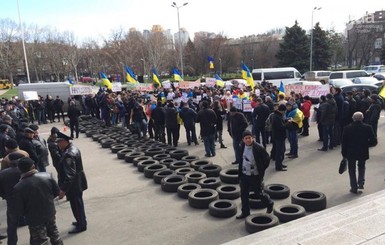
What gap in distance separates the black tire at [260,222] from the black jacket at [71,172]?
314 cm

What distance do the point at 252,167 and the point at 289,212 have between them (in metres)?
1.34

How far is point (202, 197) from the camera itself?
7.63 m

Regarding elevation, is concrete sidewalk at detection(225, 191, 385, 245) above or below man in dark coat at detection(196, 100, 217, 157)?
below

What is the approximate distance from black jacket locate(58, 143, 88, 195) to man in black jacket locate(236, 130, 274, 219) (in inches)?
119

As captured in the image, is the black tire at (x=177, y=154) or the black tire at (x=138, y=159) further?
the black tire at (x=177, y=154)

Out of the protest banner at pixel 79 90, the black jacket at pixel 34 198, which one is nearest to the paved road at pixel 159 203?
the black jacket at pixel 34 198

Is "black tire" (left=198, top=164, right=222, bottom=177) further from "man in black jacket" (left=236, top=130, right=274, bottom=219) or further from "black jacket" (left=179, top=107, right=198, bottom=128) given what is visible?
"black jacket" (left=179, top=107, right=198, bottom=128)

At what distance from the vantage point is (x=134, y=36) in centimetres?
6944

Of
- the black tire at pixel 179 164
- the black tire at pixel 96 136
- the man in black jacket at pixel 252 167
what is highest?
the man in black jacket at pixel 252 167

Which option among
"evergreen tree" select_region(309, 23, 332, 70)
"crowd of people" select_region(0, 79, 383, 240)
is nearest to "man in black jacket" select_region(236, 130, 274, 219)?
"crowd of people" select_region(0, 79, 383, 240)

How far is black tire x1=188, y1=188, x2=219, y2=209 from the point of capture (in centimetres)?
721

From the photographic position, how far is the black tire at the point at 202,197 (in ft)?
23.7

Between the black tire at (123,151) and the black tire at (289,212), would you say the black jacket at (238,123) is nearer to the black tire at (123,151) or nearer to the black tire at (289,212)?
the black tire at (289,212)

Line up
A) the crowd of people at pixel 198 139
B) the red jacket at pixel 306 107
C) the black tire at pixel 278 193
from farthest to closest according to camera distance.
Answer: the red jacket at pixel 306 107
the black tire at pixel 278 193
the crowd of people at pixel 198 139
